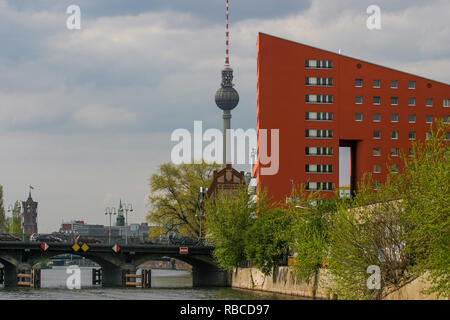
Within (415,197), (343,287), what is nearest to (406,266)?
(343,287)

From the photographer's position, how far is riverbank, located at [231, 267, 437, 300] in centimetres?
5578

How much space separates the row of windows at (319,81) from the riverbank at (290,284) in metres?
31.5

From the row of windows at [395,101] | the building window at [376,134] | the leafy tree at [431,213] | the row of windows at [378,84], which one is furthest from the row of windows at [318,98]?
the leafy tree at [431,213]

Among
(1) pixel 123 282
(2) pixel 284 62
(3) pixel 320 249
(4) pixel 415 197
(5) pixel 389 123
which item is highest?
(2) pixel 284 62

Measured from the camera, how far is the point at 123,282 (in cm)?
12075

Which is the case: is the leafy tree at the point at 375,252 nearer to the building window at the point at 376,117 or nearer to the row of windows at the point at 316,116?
the row of windows at the point at 316,116

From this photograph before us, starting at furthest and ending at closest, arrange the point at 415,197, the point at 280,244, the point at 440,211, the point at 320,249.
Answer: the point at 280,244
the point at 320,249
the point at 415,197
the point at 440,211

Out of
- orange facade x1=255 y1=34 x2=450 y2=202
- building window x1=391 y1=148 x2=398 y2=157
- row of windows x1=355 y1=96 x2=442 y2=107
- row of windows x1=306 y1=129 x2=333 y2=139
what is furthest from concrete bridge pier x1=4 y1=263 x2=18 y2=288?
building window x1=391 y1=148 x2=398 y2=157

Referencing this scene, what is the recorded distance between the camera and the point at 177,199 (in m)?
144

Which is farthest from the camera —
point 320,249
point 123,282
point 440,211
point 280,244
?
point 123,282

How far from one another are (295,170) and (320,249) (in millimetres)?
48685

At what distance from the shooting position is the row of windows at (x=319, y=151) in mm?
122625

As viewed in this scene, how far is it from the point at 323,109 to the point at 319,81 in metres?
4.33
